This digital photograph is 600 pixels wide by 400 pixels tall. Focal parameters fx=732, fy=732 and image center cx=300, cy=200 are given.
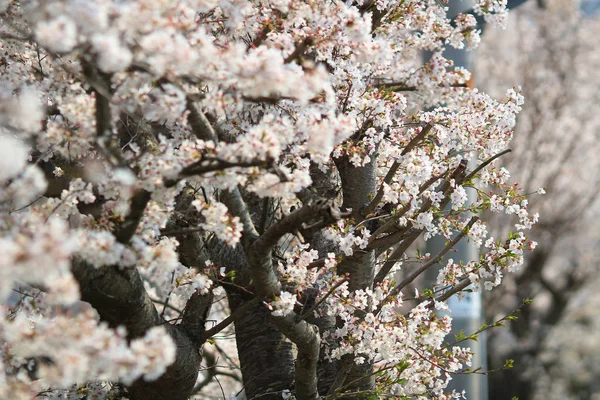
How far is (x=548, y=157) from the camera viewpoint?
51.0 feet

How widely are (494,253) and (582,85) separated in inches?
490

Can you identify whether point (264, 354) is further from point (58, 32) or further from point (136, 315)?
point (58, 32)

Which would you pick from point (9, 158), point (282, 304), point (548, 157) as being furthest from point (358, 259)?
point (548, 157)

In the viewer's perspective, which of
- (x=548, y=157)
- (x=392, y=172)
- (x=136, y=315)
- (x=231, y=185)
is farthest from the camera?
(x=548, y=157)

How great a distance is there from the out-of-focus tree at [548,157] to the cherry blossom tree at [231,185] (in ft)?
33.2

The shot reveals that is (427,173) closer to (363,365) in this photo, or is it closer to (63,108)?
(363,365)

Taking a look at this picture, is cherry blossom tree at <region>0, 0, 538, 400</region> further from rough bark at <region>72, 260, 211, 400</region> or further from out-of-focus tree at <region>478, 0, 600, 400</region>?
out-of-focus tree at <region>478, 0, 600, 400</region>

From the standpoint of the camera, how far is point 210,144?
132 inches

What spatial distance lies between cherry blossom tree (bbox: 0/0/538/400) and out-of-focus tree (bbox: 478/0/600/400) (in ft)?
33.2

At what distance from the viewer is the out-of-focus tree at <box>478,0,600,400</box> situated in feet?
50.5

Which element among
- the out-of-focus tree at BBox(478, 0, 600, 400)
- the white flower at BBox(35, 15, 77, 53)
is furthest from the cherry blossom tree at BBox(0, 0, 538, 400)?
the out-of-focus tree at BBox(478, 0, 600, 400)

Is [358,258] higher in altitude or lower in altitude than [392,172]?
lower

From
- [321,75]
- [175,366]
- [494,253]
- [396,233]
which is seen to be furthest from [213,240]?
[321,75]

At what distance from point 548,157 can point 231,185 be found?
528 inches
